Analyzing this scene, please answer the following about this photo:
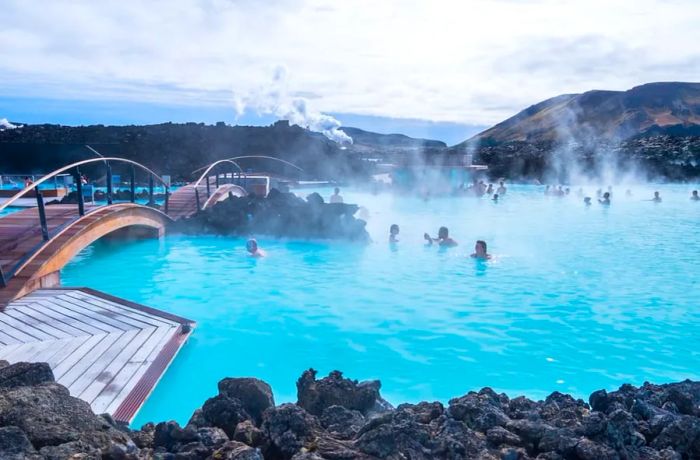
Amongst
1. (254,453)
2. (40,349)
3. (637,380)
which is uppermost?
(254,453)

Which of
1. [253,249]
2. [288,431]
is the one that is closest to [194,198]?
[253,249]

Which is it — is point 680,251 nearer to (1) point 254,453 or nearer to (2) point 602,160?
(1) point 254,453

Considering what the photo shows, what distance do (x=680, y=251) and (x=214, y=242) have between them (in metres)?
11.0

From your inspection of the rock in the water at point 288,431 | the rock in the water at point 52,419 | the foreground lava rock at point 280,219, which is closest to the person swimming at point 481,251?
the foreground lava rock at point 280,219

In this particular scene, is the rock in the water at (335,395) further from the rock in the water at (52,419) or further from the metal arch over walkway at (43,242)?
the metal arch over walkway at (43,242)

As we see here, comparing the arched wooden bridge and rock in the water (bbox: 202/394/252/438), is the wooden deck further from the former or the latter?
rock in the water (bbox: 202/394/252/438)

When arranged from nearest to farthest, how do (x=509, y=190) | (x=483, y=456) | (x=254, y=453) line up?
(x=254, y=453) → (x=483, y=456) → (x=509, y=190)

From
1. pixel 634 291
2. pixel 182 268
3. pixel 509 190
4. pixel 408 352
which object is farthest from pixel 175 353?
pixel 509 190

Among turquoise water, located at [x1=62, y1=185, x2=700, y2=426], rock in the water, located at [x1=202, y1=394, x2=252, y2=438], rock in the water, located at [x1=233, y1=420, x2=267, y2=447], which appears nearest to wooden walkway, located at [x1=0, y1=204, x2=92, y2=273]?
turquoise water, located at [x1=62, y1=185, x2=700, y2=426]

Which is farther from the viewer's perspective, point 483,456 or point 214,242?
point 214,242

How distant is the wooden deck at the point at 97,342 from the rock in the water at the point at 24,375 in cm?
83

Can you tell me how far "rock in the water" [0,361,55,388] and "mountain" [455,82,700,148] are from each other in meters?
65.5

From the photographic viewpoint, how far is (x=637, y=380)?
6426 millimetres

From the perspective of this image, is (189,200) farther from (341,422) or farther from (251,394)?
(341,422)
